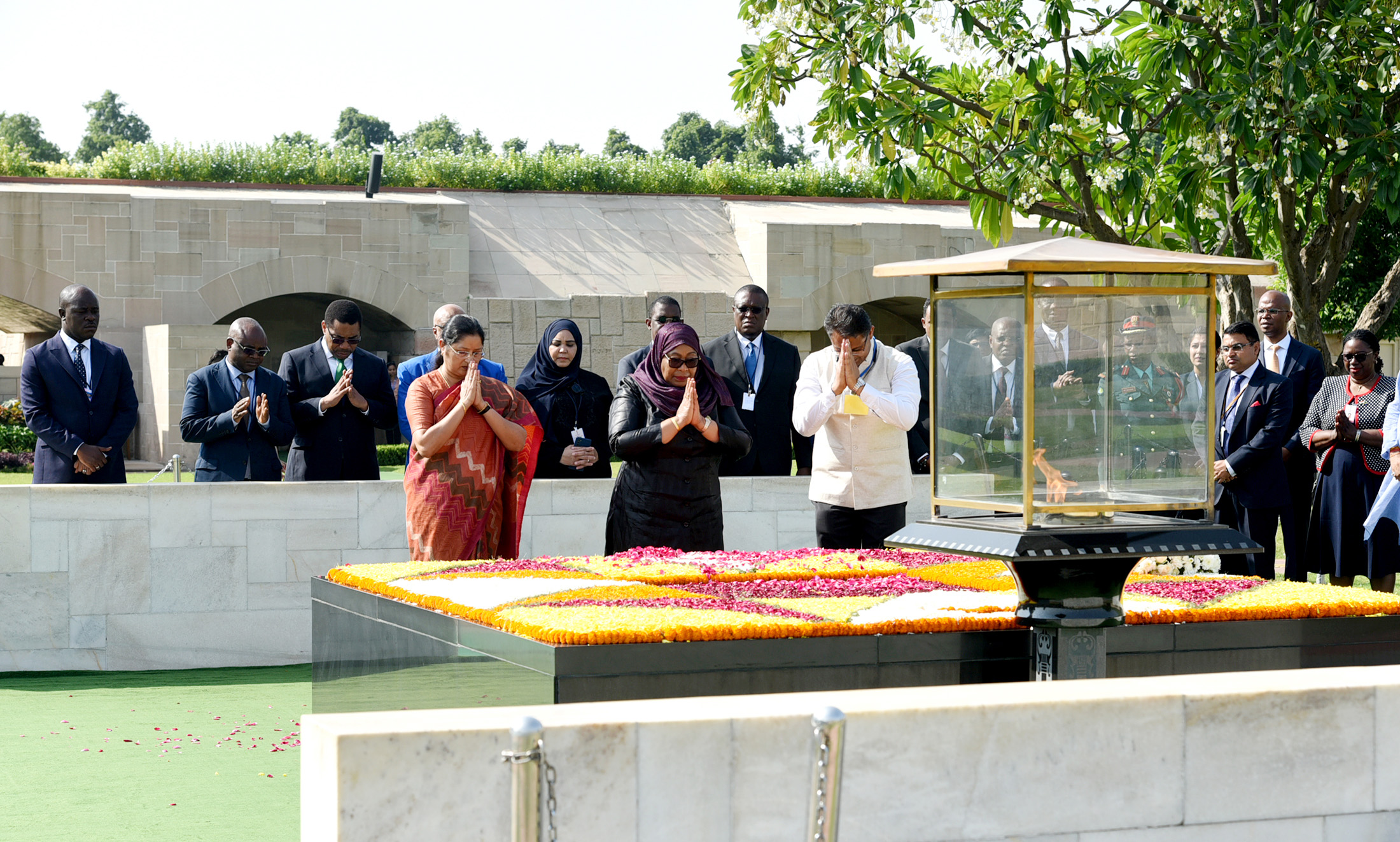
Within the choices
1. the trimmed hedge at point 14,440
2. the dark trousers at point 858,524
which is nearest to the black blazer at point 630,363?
the dark trousers at point 858,524

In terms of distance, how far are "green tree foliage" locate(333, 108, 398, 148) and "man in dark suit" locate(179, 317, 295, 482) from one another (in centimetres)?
6870

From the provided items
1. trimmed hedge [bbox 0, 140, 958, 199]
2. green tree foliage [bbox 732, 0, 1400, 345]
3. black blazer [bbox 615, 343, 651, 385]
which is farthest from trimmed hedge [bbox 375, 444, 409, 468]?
black blazer [bbox 615, 343, 651, 385]

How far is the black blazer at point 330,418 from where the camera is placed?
7.92 m

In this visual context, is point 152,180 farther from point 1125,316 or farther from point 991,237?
point 1125,316

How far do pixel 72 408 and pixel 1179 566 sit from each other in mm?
5683

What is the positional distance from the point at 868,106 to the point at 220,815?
23.3ft

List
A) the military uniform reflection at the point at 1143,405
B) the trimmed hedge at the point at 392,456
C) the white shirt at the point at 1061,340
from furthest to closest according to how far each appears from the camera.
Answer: the trimmed hedge at the point at 392,456 → the military uniform reflection at the point at 1143,405 → the white shirt at the point at 1061,340

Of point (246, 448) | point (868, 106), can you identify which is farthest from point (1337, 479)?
point (246, 448)

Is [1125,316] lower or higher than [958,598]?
higher

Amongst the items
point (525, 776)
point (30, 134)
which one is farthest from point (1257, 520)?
point (30, 134)

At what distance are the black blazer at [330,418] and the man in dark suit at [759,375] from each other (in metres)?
1.88

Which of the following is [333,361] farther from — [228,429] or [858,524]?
[858,524]

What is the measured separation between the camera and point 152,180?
23.9 metres

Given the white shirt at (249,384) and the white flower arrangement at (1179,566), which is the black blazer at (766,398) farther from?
the white flower arrangement at (1179,566)
